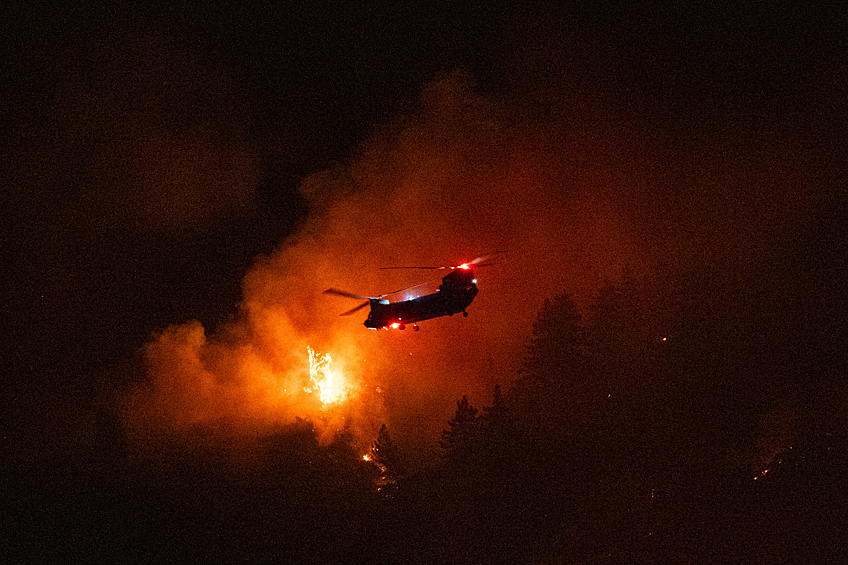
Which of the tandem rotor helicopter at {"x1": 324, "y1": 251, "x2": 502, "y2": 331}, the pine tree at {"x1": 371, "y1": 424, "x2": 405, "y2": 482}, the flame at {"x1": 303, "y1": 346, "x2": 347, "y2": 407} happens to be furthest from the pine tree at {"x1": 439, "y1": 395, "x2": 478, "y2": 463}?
the tandem rotor helicopter at {"x1": 324, "y1": 251, "x2": 502, "y2": 331}

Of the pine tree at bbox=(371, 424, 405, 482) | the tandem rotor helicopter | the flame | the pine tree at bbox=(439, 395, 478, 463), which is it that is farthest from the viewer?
the flame

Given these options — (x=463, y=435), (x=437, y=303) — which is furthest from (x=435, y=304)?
(x=463, y=435)

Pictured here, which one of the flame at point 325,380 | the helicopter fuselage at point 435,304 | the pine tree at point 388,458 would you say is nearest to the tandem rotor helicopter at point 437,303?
the helicopter fuselage at point 435,304

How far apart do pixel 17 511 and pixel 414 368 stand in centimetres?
2614

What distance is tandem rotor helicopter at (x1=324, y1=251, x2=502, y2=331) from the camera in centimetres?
2175

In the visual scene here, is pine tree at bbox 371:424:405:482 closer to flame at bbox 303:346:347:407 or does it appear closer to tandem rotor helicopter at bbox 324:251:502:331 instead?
flame at bbox 303:346:347:407

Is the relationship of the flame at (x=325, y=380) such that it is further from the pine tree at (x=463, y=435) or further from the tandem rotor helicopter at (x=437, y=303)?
the tandem rotor helicopter at (x=437, y=303)

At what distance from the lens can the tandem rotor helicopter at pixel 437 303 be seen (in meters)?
21.8

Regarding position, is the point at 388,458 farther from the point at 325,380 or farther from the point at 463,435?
the point at 325,380

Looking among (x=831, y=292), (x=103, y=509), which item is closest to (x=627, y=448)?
(x=831, y=292)

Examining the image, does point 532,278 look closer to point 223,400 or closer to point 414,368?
point 414,368

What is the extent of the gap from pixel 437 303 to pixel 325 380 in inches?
984

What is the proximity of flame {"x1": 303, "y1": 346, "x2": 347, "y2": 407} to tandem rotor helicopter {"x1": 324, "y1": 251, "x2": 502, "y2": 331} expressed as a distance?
22.7 m

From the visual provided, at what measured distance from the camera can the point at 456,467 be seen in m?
33.7
